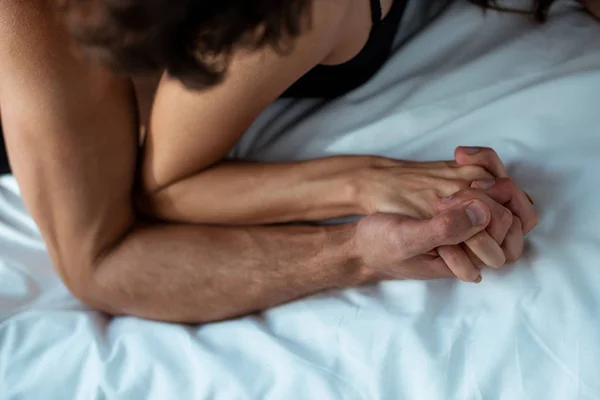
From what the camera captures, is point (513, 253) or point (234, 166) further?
point (234, 166)

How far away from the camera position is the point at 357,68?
85 cm

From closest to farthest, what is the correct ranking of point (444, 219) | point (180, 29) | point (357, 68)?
point (180, 29), point (444, 219), point (357, 68)

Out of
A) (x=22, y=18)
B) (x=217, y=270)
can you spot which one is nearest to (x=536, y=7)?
(x=217, y=270)

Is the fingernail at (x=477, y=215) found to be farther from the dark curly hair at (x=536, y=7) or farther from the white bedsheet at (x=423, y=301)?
the dark curly hair at (x=536, y=7)

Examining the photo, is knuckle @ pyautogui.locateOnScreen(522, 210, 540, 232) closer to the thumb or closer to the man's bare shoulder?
the thumb

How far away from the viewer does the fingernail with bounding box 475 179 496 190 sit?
68 centimetres

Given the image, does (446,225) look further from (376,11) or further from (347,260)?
(376,11)

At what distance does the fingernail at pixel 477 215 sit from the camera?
0.64m

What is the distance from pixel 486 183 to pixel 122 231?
1.56ft

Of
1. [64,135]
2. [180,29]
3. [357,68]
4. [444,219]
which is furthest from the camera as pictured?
[357,68]

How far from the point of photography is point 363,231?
719 millimetres

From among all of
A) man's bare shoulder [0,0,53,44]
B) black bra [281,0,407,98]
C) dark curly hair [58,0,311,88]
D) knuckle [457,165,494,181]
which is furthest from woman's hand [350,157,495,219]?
man's bare shoulder [0,0,53,44]

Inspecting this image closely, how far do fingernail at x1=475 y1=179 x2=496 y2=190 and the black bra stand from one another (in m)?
0.26

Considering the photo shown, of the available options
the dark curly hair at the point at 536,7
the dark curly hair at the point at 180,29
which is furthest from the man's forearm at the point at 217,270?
the dark curly hair at the point at 536,7
